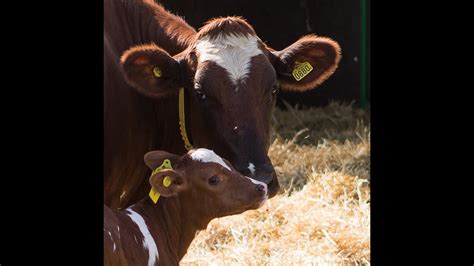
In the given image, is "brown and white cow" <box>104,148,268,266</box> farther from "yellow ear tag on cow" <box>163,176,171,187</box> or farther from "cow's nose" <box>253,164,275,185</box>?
"cow's nose" <box>253,164,275,185</box>

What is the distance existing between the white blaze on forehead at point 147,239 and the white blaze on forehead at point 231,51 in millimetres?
929

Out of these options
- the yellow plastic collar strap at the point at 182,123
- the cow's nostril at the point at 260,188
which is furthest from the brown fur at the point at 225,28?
the cow's nostril at the point at 260,188

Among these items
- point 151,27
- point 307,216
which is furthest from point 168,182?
point 307,216

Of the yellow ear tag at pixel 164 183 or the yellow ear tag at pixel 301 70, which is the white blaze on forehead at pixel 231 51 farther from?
the yellow ear tag at pixel 164 183

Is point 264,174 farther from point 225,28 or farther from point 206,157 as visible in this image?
point 225,28

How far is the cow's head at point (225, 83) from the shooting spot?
4.80m

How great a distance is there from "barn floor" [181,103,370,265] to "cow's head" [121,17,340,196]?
141 cm

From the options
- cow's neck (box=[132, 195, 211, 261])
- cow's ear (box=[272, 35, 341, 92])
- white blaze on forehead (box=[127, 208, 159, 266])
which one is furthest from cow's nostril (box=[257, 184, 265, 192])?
cow's ear (box=[272, 35, 341, 92])

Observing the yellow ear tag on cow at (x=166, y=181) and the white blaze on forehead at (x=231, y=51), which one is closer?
the yellow ear tag on cow at (x=166, y=181)
